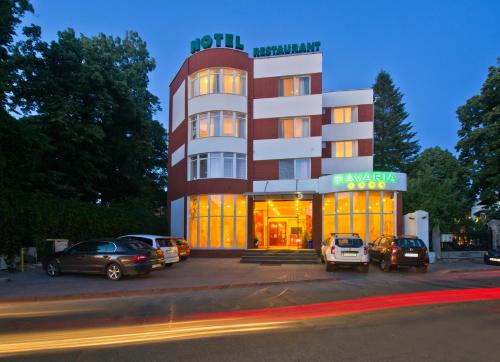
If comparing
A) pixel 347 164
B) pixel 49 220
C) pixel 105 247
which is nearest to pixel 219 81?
pixel 347 164

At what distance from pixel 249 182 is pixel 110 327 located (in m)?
21.7

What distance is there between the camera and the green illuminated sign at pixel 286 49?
30469mm

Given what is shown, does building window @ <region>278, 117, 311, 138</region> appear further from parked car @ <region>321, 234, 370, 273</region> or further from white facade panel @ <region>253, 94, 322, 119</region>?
parked car @ <region>321, 234, 370, 273</region>

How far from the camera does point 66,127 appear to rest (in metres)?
26.5

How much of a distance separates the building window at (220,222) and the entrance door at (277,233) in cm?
306

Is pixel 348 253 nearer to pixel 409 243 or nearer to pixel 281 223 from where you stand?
pixel 409 243

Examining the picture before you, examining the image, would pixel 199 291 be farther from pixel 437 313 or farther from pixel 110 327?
pixel 437 313

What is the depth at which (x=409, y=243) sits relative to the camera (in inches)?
768

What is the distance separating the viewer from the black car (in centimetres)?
1598

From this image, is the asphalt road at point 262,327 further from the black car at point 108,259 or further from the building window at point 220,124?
the building window at point 220,124

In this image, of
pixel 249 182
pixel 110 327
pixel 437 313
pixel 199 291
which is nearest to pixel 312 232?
pixel 249 182

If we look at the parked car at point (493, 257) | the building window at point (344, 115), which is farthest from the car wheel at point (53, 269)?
the building window at point (344, 115)

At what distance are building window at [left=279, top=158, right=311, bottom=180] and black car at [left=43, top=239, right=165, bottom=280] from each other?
554 inches

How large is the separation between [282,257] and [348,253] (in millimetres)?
6602
